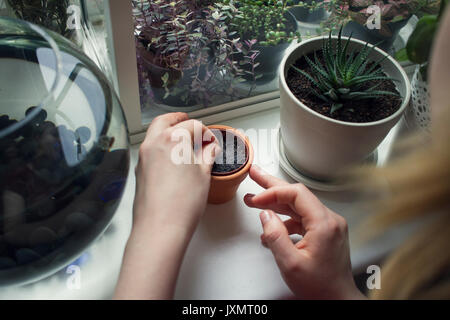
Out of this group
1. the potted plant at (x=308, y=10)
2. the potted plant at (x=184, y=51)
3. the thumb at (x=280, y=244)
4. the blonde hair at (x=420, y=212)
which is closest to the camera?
the blonde hair at (x=420, y=212)

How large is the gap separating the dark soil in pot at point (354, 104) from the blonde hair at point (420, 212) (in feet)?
0.27

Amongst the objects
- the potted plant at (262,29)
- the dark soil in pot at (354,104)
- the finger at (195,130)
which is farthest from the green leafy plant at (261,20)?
the finger at (195,130)

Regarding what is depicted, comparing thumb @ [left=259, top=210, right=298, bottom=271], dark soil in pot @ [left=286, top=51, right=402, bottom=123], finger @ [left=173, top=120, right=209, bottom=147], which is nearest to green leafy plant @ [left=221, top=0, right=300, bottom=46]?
dark soil in pot @ [left=286, top=51, right=402, bottom=123]

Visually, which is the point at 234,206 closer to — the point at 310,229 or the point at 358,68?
the point at 310,229

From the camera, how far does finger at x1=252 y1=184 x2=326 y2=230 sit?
1.81 ft

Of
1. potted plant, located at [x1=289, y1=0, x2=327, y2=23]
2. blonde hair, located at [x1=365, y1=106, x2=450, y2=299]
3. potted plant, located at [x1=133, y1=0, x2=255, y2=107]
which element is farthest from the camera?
potted plant, located at [x1=289, y1=0, x2=327, y2=23]

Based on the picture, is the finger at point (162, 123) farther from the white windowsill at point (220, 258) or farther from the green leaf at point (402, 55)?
the green leaf at point (402, 55)

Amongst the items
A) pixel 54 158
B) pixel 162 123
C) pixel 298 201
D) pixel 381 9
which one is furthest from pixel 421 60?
pixel 54 158

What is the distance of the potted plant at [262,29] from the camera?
2.27 ft

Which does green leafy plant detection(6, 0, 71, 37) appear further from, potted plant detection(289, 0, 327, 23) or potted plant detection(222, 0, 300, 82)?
potted plant detection(289, 0, 327, 23)

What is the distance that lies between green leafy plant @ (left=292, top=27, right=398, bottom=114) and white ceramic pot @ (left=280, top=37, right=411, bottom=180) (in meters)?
0.02

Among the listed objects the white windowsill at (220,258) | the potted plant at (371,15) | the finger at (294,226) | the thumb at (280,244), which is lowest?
the white windowsill at (220,258)

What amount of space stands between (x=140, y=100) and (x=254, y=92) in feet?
0.70
